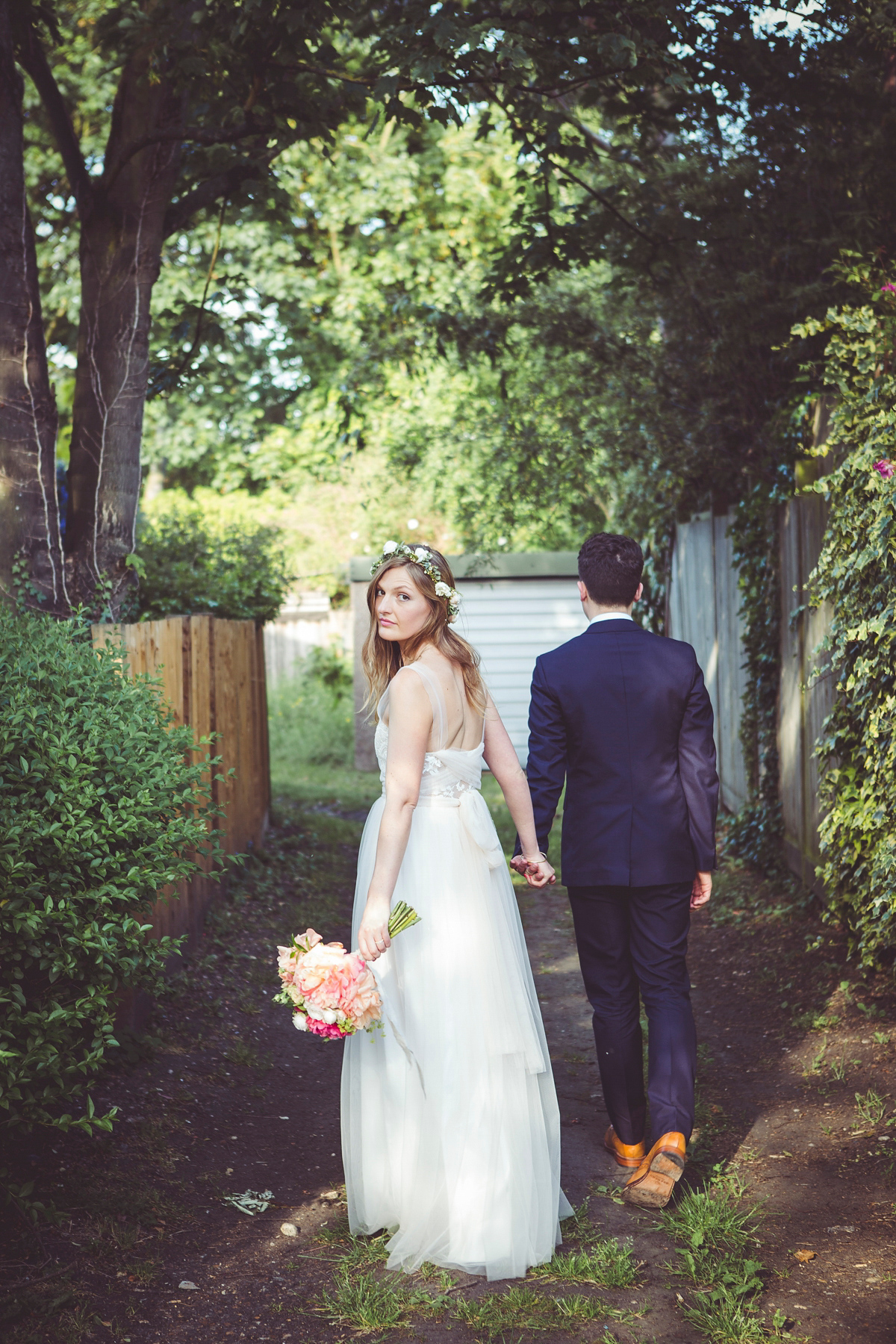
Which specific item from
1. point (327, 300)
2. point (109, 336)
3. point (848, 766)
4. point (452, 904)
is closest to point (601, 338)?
point (109, 336)

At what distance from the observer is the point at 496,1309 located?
3.04m

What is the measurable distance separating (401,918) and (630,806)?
3.10 feet

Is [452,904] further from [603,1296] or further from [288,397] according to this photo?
[288,397]

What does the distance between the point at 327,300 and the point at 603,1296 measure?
20724mm

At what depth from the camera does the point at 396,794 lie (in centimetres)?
332

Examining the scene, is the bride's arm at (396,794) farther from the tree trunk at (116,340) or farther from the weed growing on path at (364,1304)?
the tree trunk at (116,340)

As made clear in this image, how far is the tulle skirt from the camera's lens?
3242 mm

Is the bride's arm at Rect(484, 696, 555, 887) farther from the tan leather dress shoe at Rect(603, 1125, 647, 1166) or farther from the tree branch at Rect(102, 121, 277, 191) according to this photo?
the tree branch at Rect(102, 121, 277, 191)

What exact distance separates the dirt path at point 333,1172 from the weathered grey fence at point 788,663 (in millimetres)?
711

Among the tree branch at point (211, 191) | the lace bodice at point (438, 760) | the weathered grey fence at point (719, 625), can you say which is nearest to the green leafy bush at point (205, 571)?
the tree branch at point (211, 191)

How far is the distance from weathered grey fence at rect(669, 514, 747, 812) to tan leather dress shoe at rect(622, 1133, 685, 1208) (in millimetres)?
4796

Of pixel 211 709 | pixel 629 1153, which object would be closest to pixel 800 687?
pixel 629 1153

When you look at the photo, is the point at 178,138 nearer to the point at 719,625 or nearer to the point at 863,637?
the point at 863,637

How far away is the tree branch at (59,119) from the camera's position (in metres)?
6.43
